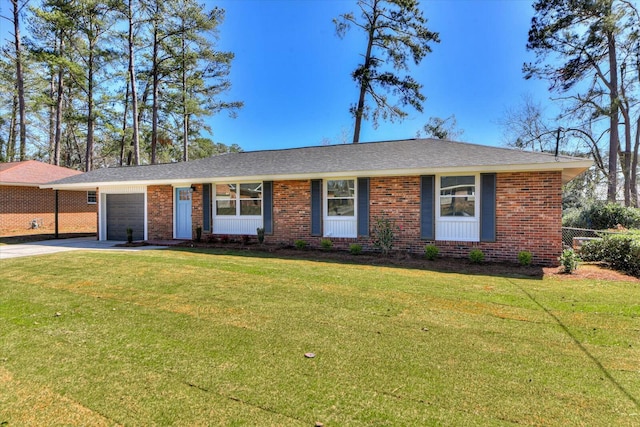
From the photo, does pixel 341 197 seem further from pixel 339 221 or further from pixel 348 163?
pixel 348 163

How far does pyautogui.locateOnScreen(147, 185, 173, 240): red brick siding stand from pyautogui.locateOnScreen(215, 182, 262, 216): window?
2321 mm

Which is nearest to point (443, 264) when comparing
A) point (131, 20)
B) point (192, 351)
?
point (192, 351)

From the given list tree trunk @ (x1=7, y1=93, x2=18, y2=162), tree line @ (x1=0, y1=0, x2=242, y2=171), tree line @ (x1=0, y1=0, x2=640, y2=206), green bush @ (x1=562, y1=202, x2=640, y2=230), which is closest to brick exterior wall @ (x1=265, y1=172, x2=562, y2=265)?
green bush @ (x1=562, y1=202, x2=640, y2=230)

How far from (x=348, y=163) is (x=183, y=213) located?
7161 millimetres

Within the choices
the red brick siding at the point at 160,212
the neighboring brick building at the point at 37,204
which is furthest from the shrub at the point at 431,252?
the neighboring brick building at the point at 37,204

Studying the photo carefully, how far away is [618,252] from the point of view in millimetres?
8438

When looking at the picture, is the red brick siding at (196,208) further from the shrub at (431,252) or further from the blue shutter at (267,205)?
the shrub at (431,252)

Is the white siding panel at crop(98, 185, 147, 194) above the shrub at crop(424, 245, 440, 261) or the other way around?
above

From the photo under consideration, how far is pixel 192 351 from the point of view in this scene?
3523 millimetres

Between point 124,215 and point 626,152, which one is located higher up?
point 626,152

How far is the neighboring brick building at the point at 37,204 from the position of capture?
1684 cm

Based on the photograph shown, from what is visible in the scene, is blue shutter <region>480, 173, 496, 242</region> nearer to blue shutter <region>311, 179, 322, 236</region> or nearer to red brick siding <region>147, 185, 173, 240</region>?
blue shutter <region>311, 179, 322, 236</region>

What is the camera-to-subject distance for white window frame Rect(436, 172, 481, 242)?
372 inches

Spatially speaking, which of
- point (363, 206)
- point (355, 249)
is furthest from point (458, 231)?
point (355, 249)
